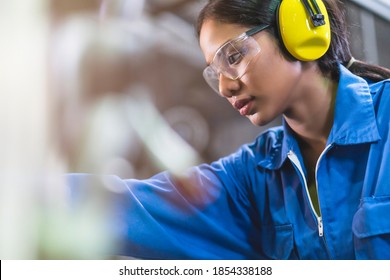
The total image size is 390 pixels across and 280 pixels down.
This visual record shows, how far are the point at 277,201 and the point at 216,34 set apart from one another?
411 mm

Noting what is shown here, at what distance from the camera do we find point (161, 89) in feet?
5.54

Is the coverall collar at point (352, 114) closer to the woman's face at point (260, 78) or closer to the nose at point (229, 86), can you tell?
the woman's face at point (260, 78)

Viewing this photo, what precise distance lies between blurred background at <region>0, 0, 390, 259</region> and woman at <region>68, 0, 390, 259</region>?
147 millimetres

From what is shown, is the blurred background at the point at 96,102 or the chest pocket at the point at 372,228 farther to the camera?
the blurred background at the point at 96,102

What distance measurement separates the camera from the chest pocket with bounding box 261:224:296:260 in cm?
99

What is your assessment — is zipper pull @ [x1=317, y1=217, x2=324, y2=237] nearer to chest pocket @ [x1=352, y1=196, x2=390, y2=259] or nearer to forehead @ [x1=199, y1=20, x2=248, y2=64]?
chest pocket @ [x1=352, y1=196, x2=390, y2=259]

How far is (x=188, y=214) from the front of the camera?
1036 mm

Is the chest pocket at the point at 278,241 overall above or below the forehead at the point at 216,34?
below

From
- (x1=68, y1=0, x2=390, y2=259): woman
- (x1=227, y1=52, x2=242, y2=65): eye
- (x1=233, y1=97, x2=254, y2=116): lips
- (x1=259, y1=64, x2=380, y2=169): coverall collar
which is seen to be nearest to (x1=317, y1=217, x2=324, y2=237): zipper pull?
(x1=68, y1=0, x2=390, y2=259): woman

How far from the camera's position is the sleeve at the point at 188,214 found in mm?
998

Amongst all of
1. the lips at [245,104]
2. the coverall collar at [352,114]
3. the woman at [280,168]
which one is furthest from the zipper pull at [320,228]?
the lips at [245,104]

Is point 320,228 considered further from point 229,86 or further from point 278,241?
point 229,86

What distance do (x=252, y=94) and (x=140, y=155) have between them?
0.56 metres

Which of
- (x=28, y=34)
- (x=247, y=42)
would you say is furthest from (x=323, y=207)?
(x=28, y=34)
